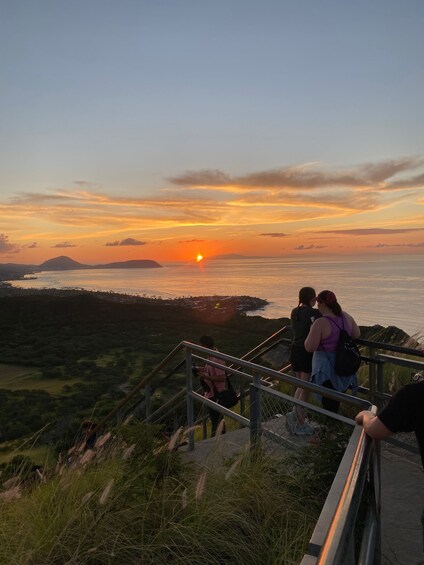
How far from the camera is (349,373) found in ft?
16.6

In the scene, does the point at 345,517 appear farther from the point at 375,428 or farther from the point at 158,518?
the point at 158,518

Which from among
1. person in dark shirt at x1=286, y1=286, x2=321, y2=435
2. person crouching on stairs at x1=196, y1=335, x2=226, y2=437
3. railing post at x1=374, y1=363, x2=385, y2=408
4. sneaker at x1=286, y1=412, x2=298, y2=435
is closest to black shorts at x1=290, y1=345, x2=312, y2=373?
person in dark shirt at x1=286, y1=286, x2=321, y2=435

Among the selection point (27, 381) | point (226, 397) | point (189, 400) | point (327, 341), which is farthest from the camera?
point (27, 381)

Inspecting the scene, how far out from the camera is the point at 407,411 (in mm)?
2031

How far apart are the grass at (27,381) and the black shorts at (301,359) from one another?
2640 centimetres

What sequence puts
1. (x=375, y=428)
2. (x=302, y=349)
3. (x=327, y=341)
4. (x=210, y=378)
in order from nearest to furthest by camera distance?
(x=375, y=428), (x=327, y=341), (x=302, y=349), (x=210, y=378)

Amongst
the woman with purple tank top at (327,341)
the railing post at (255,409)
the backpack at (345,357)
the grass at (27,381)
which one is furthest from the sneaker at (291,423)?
the grass at (27,381)

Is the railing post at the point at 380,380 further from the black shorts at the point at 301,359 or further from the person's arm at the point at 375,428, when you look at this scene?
the person's arm at the point at 375,428

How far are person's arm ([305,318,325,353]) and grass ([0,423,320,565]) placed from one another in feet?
4.94

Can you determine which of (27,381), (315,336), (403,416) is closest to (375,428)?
(403,416)

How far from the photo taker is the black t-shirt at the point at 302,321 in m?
5.42

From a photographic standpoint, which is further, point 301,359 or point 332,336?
point 301,359

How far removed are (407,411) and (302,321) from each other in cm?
341

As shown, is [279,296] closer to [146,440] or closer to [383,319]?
[383,319]
